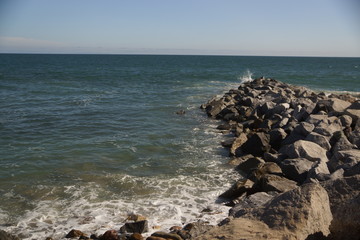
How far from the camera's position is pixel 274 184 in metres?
8.20

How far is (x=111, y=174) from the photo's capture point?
1047 centimetres

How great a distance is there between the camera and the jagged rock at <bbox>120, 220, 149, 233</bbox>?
22.8 ft

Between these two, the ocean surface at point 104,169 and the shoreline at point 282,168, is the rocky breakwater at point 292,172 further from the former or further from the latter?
the ocean surface at point 104,169

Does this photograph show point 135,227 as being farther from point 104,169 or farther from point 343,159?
point 343,159

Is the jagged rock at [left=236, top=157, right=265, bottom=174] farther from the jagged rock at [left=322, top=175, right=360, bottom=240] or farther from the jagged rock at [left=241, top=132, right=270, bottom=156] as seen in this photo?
the jagged rock at [left=322, top=175, right=360, bottom=240]

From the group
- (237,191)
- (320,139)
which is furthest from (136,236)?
(320,139)

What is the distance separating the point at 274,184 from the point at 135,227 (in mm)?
3484

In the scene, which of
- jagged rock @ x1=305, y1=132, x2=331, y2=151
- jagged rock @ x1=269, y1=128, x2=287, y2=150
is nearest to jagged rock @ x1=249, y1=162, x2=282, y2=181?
jagged rock @ x1=305, y1=132, x2=331, y2=151

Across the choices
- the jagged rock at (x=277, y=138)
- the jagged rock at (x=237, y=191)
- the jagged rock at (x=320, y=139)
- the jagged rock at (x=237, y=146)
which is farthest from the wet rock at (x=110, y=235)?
the jagged rock at (x=277, y=138)

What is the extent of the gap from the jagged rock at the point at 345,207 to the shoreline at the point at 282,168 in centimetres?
2

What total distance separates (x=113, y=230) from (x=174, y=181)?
11.3 ft

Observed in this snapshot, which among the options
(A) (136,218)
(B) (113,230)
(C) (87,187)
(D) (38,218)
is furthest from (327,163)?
(D) (38,218)

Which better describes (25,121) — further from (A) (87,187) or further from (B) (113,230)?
(B) (113,230)

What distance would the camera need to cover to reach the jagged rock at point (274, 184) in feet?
26.6
